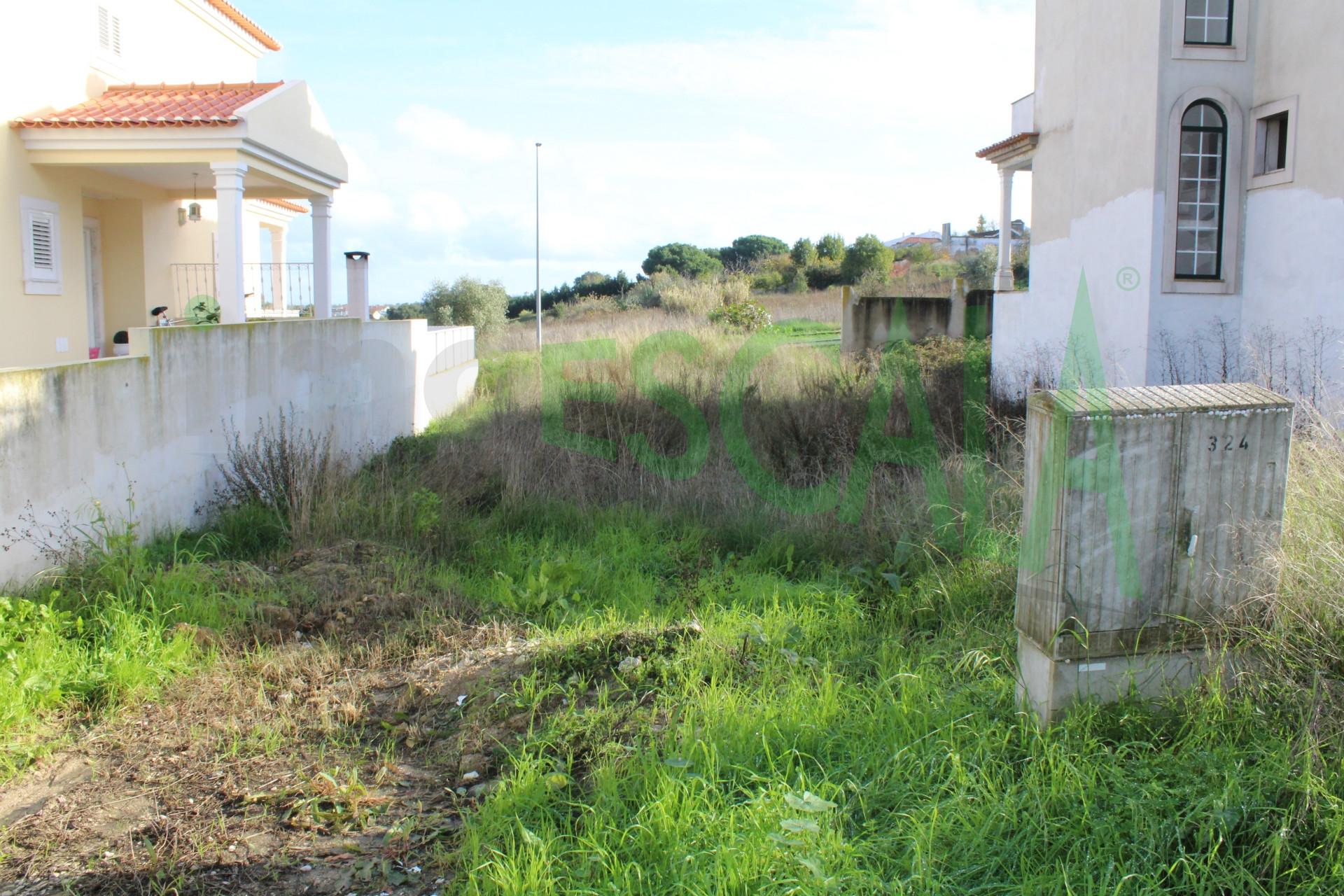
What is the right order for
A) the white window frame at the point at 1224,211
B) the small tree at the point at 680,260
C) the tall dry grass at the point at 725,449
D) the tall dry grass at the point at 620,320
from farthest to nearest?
the small tree at the point at 680,260 < the tall dry grass at the point at 620,320 < the white window frame at the point at 1224,211 < the tall dry grass at the point at 725,449

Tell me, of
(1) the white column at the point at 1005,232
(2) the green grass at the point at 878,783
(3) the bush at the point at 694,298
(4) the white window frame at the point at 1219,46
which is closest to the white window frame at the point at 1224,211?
(4) the white window frame at the point at 1219,46

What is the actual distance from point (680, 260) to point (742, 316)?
83.1 ft

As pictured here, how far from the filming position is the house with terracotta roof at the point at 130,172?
1079 centimetres

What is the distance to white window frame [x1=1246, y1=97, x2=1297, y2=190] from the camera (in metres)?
10.0

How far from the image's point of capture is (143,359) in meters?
7.15

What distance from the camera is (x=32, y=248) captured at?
11062 millimetres

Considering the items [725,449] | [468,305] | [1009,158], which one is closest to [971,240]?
[468,305]

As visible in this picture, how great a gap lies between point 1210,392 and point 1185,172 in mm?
8638

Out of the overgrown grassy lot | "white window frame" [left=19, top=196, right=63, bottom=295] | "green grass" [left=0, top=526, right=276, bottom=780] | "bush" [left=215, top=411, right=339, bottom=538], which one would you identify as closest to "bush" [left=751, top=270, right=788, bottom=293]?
"white window frame" [left=19, top=196, right=63, bottom=295]

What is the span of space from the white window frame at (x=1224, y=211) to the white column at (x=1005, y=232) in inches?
180

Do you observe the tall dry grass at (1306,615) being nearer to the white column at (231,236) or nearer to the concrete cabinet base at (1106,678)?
the concrete cabinet base at (1106,678)

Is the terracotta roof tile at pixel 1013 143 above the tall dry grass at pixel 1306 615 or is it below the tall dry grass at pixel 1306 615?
above

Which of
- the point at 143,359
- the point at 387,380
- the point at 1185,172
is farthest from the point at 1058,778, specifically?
the point at 387,380

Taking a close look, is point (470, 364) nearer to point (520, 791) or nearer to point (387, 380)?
point (387, 380)
